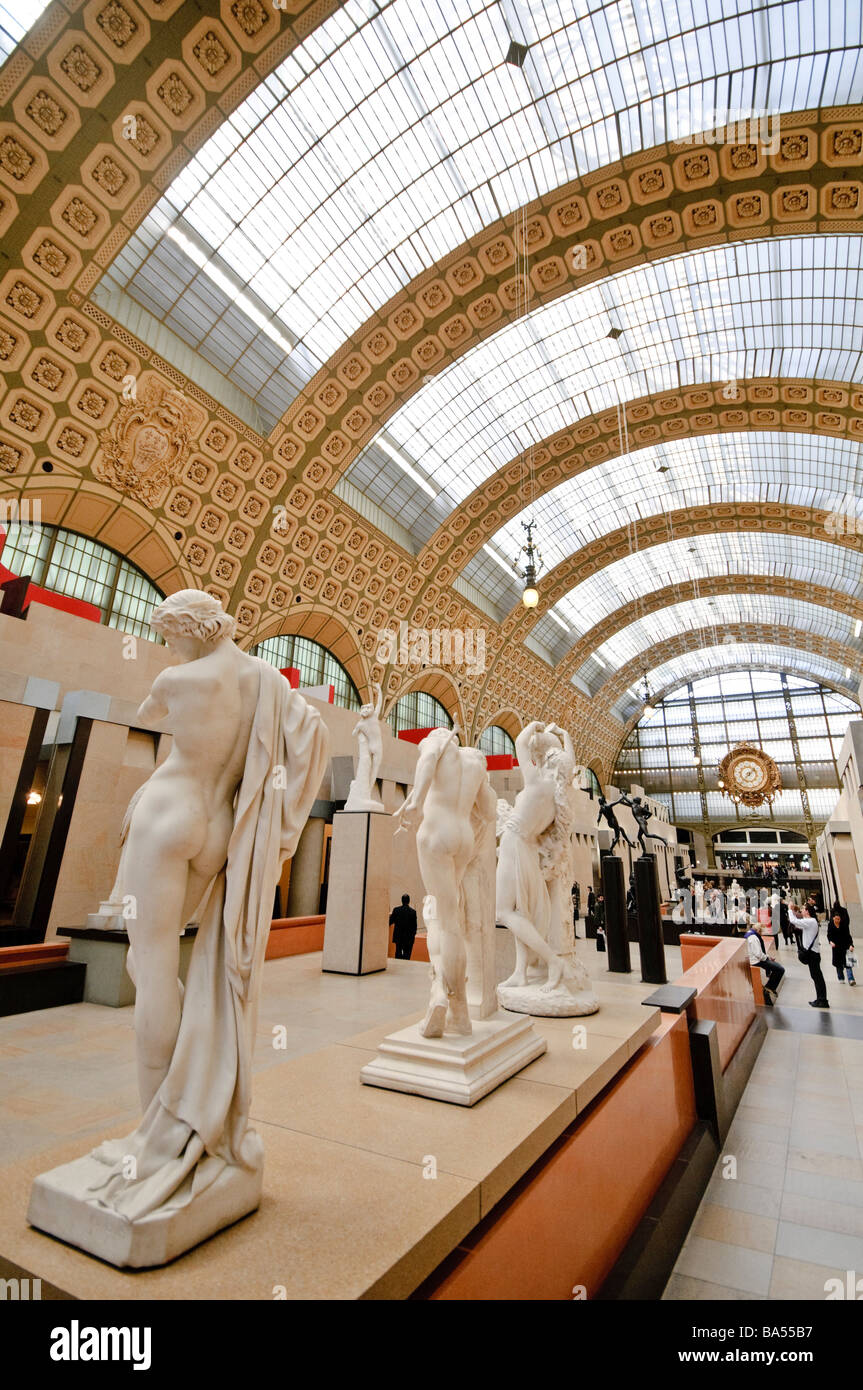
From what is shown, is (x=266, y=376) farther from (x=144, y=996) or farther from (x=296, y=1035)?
(x=144, y=996)

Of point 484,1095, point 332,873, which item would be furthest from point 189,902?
point 332,873

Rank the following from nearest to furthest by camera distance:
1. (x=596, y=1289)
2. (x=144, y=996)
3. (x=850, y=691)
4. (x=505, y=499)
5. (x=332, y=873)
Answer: (x=144, y=996)
(x=596, y=1289)
(x=332, y=873)
(x=505, y=499)
(x=850, y=691)

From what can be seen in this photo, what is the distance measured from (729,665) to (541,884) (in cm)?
4660

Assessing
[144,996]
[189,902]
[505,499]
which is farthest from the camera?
[505,499]

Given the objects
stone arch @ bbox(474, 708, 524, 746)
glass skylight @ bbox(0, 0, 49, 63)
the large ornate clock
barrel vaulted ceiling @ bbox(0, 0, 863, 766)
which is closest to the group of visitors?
barrel vaulted ceiling @ bbox(0, 0, 863, 766)

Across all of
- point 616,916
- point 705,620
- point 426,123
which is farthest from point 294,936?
point 705,620

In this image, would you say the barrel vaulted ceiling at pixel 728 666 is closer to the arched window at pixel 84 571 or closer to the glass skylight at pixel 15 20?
the arched window at pixel 84 571

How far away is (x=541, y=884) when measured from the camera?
18.3 ft

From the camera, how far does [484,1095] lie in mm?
3180

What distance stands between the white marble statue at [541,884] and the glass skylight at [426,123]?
13.0 metres

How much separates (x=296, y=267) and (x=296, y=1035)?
15164 millimetres

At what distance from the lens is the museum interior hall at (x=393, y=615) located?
89.4 inches

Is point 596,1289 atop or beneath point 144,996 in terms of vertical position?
beneath

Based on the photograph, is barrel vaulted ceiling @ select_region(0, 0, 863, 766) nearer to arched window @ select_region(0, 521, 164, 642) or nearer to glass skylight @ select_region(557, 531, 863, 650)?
arched window @ select_region(0, 521, 164, 642)
